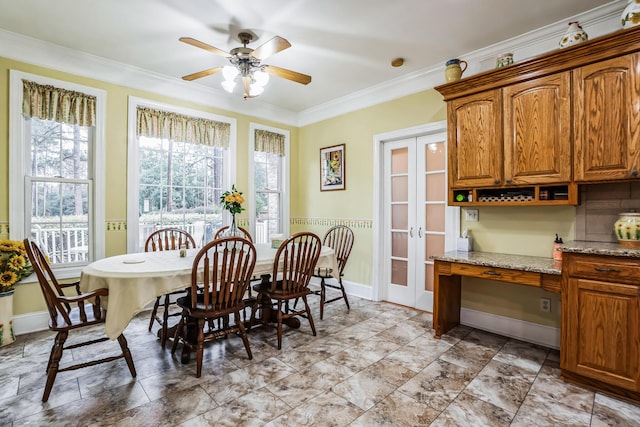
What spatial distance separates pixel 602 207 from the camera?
2486mm

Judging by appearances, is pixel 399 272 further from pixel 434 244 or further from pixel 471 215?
pixel 471 215

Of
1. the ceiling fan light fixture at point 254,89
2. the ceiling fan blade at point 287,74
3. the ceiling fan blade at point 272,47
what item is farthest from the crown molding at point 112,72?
the ceiling fan blade at point 272,47

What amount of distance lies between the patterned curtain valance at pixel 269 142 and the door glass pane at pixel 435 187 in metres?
2.38

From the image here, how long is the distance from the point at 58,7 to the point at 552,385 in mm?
4596

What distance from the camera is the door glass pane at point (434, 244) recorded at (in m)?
3.59

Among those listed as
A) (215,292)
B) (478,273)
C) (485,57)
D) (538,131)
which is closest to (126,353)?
(215,292)

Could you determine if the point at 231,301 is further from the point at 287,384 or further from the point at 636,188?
the point at 636,188

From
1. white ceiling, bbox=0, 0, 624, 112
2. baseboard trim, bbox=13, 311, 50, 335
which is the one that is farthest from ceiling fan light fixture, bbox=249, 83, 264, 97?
baseboard trim, bbox=13, 311, 50, 335

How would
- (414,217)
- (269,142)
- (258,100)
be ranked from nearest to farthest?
(414,217) → (258,100) → (269,142)

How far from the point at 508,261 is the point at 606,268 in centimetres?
64

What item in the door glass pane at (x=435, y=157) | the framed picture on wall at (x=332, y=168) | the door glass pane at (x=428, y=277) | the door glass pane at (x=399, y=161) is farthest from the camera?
the framed picture on wall at (x=332, y=168)

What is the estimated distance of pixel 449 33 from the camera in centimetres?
281

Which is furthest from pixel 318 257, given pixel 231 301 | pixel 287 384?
pixel 287 384

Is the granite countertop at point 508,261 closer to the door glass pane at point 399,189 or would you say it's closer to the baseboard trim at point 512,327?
the baseboard trim at point 512,327
